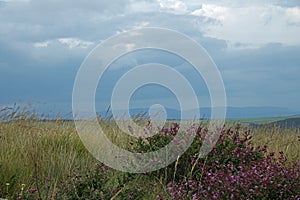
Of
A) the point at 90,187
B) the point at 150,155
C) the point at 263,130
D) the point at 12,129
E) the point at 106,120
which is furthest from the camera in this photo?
the point at 263,130

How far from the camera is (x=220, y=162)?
22.2 feet

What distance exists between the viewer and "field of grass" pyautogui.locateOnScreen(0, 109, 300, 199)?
5.00 meters

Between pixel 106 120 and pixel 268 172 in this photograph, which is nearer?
pixel 268 172

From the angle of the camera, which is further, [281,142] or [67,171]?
[281,142]

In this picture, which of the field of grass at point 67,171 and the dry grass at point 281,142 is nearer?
the field of grass at point 67,171

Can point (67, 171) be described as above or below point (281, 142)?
below

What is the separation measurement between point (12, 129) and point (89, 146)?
1.71m

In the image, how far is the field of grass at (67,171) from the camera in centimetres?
A: 500

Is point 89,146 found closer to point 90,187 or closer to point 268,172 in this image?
point 90,187

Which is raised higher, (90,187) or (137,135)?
(137,135)

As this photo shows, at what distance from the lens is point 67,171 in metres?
6.51

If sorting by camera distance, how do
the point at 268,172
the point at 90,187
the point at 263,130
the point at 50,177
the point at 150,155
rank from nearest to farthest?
the point at 90,187 < the point at 268,172 < the point at 50,177 < the point at 150,155 < the point at 263,130

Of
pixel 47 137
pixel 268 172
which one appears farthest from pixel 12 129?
pixel 268 172

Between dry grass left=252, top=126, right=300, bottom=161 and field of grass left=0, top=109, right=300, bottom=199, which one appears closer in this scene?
field of grass left=0, top=109, right=300, bottom=199
